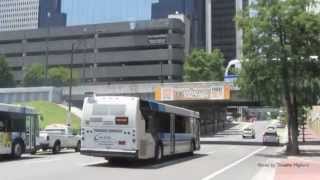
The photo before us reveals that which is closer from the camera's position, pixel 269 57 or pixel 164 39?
pixel 269 57

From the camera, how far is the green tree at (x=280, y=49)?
37.3 meters

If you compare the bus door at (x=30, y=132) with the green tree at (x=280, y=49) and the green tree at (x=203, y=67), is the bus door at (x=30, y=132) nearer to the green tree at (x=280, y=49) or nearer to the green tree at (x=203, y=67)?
the green tree at (x=280, y=49)

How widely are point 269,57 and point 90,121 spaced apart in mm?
14933

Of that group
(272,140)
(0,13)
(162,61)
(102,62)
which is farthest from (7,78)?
(272,140)

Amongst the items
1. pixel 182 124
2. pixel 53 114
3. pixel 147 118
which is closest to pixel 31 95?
pixel 53 114

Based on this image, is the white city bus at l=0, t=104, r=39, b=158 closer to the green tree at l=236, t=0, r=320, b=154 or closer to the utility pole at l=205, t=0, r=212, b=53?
the green tree at l=236, t=0, r=320, b=154

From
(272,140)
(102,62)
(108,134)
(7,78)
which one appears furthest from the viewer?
(102,62)

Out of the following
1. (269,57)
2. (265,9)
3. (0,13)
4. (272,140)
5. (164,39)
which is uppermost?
(0,13)

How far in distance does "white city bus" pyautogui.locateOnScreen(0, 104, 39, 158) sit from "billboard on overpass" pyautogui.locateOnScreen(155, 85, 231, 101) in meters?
39.3

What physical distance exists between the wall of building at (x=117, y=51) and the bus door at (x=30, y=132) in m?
113

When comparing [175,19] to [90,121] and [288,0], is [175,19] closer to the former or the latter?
[288,0]

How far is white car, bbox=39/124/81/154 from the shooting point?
37.4 meters

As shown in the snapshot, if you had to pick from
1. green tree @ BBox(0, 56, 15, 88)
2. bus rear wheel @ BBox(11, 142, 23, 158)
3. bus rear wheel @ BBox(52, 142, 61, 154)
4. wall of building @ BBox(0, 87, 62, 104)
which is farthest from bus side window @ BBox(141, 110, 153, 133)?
green tree @ BBox(0, 56, 15, 88)

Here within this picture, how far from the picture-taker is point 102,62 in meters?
154
